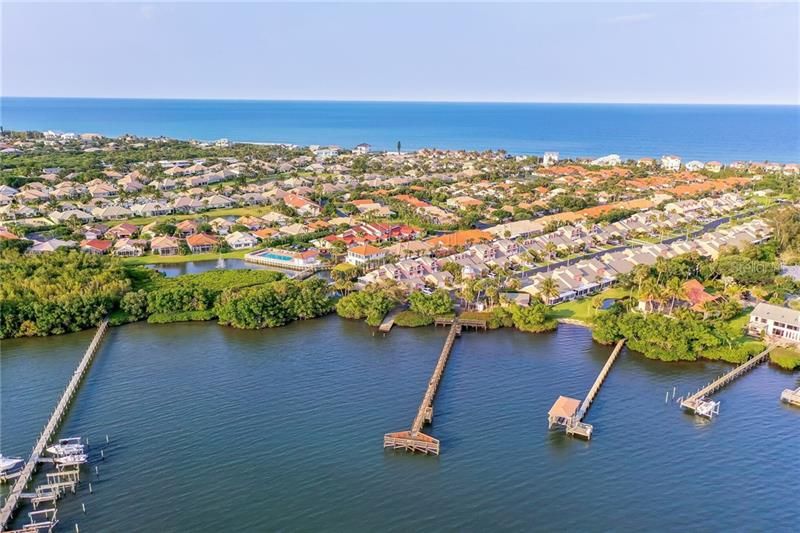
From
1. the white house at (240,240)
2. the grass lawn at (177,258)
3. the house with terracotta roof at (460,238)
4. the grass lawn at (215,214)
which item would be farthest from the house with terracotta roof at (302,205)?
the house with terracotta roof at (460,238)

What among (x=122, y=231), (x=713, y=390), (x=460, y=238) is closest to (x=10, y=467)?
(x=713, y=390)

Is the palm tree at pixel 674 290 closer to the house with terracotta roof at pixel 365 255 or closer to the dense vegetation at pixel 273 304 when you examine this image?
the dense vegetation at pixel 273 304

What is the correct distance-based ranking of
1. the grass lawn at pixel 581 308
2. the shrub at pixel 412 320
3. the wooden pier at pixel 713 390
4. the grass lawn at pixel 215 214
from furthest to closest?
1. the grass lawn at pixel 215 214
2. the grass lawn at pixel 581 308
3. the shrub at pixel 412 320
4. the wooden pier at pixel 713 390

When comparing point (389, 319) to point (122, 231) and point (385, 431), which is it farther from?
point (122, 231)

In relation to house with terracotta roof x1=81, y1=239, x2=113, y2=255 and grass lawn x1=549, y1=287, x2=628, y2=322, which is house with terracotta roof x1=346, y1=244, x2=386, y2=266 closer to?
grass lawn x1=549, y1=287, x2=628, y2=322

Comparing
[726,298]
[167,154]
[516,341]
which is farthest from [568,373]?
[167,154]

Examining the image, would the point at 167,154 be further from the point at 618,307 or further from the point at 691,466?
the point at 691,466

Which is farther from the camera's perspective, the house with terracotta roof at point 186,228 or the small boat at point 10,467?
the house with terracotta roof at point 186,228

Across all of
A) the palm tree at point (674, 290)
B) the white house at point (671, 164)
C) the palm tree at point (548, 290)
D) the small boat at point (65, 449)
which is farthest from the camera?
the white house at point (671, 164)
